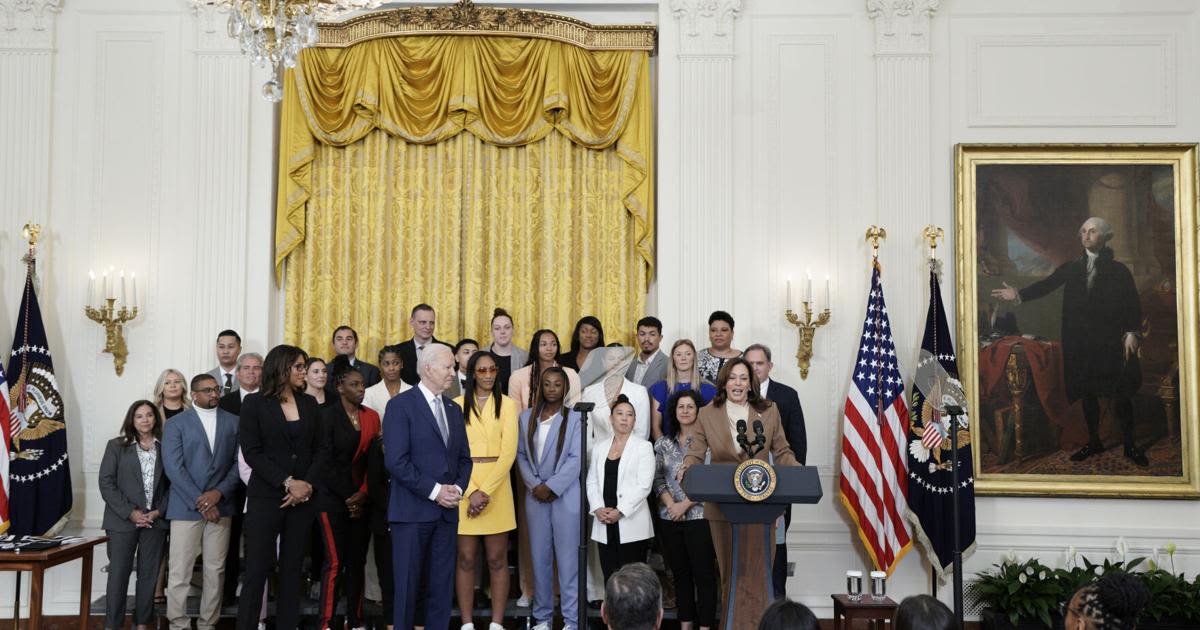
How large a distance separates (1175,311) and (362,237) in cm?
647

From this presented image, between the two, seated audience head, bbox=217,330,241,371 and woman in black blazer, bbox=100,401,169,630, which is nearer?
woman in black blazer, bbox=100,401,169,630

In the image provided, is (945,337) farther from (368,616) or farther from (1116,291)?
(368,616)

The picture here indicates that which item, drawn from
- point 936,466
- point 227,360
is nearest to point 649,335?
point 936,466

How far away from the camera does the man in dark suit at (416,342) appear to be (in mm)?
8125

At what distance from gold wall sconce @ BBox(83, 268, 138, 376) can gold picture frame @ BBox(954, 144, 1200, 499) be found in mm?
6511

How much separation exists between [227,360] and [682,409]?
3.48 meters

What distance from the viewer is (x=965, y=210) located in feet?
27.9

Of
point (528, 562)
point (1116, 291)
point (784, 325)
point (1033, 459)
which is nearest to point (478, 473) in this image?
point (528, 562)

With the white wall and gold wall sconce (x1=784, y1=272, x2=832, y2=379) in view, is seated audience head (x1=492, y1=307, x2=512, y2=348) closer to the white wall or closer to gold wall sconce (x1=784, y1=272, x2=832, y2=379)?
the white wall

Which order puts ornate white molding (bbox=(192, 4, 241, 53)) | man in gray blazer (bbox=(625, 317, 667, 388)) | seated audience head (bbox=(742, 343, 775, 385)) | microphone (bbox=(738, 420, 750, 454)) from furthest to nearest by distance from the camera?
ornate white molding (bbox=(192, 4, 241, 53)), man in gray blazer (bbox=(625, 317, 667, 388)), seated audience head (bbox=(742, 343, 775, 385)), microphone (bbox=(738, 420, 750, 454))

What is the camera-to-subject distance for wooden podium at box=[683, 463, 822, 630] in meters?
5.62

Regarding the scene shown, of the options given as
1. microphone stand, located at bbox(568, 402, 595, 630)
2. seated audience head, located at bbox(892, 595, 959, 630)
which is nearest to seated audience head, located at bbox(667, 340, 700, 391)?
microphone stand, located at bbox(568, 402, 595, 630)

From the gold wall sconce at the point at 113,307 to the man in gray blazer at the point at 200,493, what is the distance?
1.73 meters

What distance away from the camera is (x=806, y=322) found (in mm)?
8406
